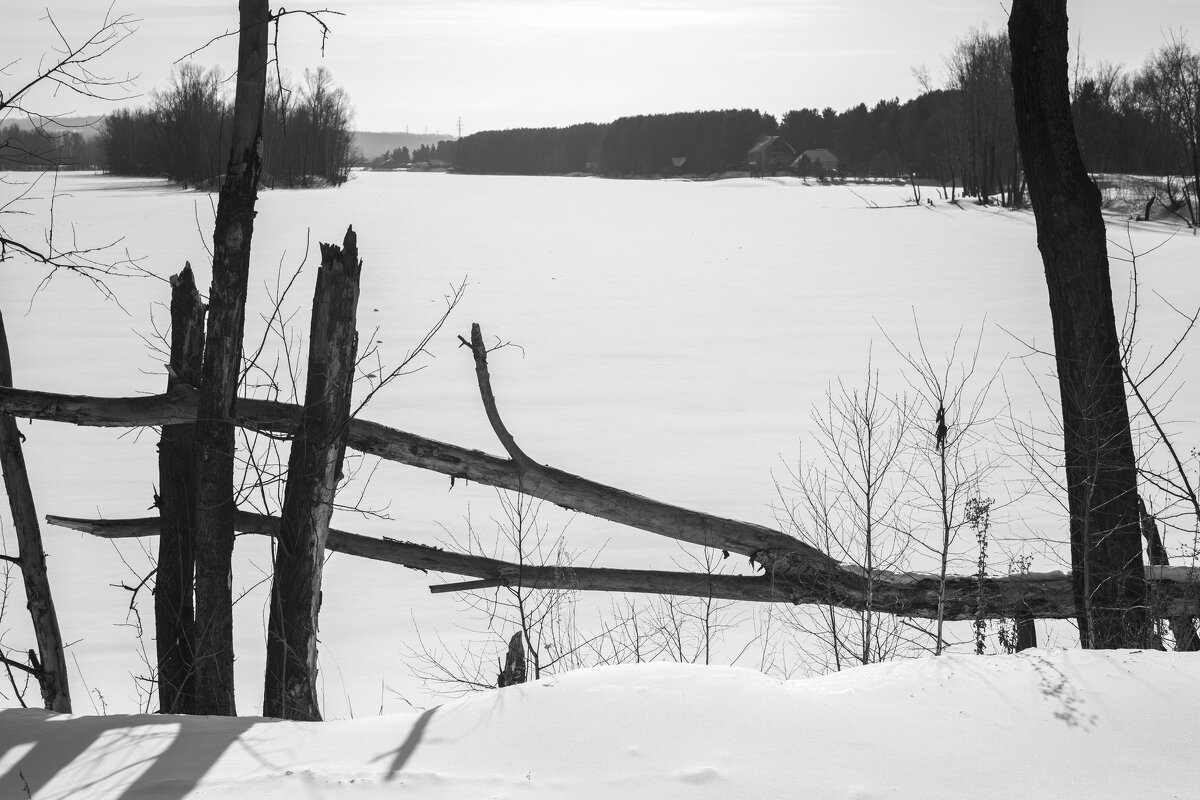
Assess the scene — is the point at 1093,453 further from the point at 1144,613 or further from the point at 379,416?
the point at 379,416

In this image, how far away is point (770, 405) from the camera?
44.5 feet

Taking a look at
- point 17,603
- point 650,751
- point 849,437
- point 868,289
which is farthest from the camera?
point 868,289

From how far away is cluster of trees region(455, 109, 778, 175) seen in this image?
12400 centimetres

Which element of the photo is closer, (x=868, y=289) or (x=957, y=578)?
(x=957, y=578)

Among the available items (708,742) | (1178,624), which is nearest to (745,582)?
(1178,624)

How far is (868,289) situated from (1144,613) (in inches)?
716

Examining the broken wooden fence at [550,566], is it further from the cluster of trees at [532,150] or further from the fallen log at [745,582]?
the cluster of trees at [532,150]

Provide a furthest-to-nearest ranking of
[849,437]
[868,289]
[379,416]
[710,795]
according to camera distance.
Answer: [868,289]
[379,416]
[849,437]
[710,795]

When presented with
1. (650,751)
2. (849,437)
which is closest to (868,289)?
(849,437)

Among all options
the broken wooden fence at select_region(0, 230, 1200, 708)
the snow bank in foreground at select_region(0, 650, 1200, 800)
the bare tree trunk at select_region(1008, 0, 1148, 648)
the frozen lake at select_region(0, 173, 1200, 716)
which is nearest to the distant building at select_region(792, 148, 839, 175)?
the frozen lake at select_region(0, 173, 1200, 716)

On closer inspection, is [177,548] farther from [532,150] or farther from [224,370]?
[532,150]

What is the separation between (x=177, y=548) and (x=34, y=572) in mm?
1220

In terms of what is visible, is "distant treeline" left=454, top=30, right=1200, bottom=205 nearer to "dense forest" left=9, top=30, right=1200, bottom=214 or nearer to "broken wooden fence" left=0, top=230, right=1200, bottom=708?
"dense forest" left=9, top=30, right=1200, bottom=214

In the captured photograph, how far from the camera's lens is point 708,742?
10.2ft
